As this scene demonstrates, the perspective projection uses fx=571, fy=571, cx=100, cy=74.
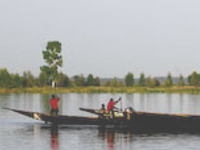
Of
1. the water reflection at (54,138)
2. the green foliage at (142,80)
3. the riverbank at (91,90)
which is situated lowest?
the water reflection at (54,138)

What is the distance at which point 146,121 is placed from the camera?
34.2m

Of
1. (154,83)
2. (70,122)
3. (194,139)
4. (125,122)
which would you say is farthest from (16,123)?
(154,83)

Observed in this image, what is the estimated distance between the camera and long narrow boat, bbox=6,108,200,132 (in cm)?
3334

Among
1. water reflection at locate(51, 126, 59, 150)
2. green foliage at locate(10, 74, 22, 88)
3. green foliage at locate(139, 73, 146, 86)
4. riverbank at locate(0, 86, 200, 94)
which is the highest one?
green foliage at locate(139, 73, 146, 86)

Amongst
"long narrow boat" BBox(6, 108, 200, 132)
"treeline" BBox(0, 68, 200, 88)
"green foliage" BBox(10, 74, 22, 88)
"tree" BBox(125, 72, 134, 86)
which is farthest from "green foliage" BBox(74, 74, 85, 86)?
"long narrow boat" BBox(6, 108, 200, 132)

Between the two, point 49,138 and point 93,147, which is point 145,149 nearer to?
point 93,147

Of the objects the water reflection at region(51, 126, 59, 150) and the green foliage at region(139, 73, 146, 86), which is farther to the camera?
the green foliage at region(139, 73, 146, 86)

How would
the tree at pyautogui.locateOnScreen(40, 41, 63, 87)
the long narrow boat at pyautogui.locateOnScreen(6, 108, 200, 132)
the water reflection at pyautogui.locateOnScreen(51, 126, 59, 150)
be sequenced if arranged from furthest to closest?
the tree at pyautogui.locateOnScreen(40, 41, 63, 87)
the long narrow boat at pyautogui.locateOnScreen(6, 108, 200, 132)
the water reflection at pyautogui.locateOnScreen(51, 126, 59, 150)

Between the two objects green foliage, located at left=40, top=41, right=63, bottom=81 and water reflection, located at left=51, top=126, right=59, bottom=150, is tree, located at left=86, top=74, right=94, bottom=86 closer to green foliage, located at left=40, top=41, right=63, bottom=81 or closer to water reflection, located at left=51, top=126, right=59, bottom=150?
green foliage, located at left=40, top=41, right=63, bottom=81

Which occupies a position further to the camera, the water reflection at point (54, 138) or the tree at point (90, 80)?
the tree at point (90, 80)

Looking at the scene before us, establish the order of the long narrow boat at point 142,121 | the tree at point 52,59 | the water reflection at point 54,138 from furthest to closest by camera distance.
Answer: the tree at point 52,59 → the long narrow boat at point 142,121 → the water reflection at point 54,138

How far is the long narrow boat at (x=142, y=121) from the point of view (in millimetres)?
33344

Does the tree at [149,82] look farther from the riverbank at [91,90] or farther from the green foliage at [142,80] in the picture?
the riverbank at [91,90]

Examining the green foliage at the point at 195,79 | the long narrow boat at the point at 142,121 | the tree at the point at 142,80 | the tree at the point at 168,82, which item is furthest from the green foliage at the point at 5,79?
the long narrow boat at the point at 142,121
